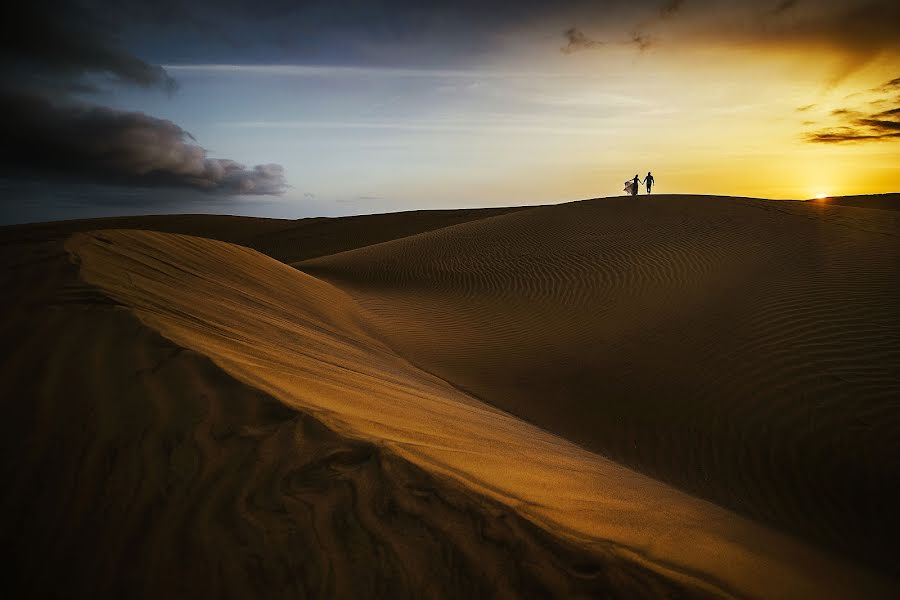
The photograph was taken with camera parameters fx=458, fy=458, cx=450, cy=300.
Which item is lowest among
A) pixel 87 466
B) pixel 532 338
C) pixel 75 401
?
pixel 532 338

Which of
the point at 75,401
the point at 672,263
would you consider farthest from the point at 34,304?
the point at 672,263

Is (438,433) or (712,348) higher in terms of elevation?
(438,433)

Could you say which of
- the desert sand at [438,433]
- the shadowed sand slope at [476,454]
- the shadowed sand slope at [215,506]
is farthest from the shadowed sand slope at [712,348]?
the shadowed sand slope at [215,506]

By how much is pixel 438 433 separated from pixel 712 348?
19.7ft

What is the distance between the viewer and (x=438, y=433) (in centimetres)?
317

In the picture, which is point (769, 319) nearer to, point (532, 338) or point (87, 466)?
point (532, 338)

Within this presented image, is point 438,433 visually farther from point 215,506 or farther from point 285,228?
point 285,228

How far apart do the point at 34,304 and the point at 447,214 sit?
145 ft

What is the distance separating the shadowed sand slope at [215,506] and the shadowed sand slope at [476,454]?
2.8 inches

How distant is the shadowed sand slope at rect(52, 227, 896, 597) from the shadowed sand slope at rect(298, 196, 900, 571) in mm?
1650

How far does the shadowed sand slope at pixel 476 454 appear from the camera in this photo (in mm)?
2053

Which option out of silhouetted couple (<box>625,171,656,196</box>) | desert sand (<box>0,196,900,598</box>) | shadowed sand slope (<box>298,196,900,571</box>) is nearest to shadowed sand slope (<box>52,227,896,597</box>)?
desert sand (<box>0,196,900,598</box>)

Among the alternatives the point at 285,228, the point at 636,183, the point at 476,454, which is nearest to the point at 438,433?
the point at 476,454

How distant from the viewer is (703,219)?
15.8m
